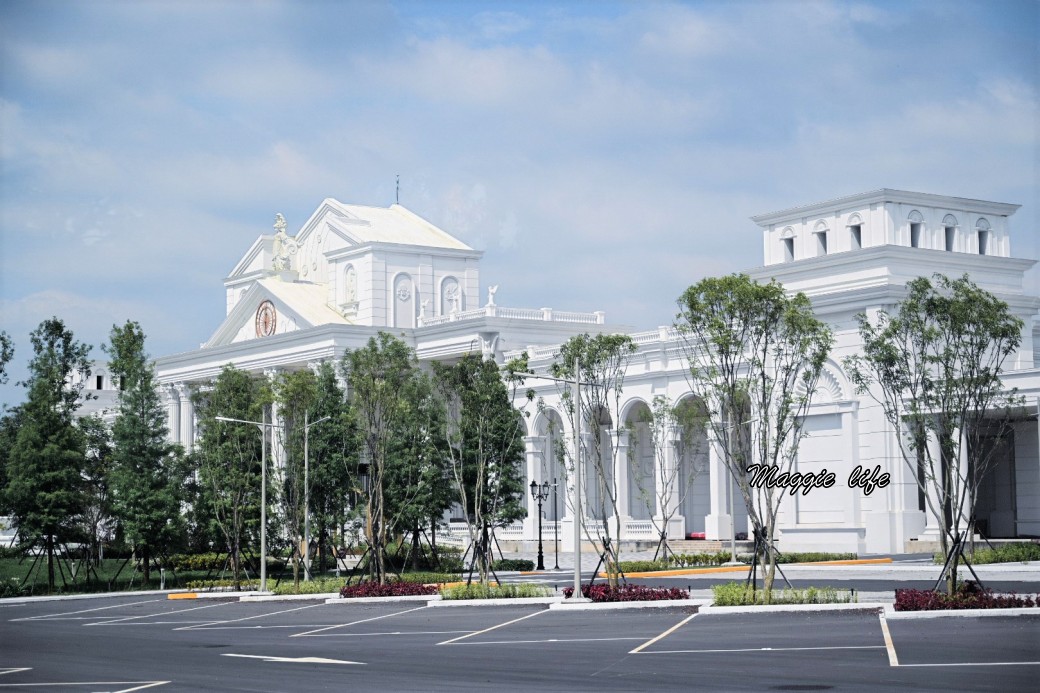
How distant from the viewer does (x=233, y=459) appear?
160 ft

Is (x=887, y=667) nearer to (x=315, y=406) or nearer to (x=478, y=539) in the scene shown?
(x=478, y=539)

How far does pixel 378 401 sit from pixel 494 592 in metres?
8.62

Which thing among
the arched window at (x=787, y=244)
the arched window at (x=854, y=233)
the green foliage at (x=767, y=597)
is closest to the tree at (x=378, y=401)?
the green foliage at (x=767, y=597)

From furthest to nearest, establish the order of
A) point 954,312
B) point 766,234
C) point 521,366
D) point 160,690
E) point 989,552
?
point 766,234, point 989,552, point 521,366, point 954,312, point 160,690

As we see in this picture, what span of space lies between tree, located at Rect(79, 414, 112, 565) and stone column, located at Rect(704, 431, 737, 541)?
941 inches

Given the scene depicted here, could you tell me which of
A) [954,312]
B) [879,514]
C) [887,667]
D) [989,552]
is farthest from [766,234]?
[887,667]

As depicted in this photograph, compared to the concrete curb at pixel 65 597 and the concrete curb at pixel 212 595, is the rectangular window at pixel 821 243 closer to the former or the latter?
the concrete curb at pixel 212 595

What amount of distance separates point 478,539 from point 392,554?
47.8ft

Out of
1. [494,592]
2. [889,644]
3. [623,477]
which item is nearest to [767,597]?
[889,644]

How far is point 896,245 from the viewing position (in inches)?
2178

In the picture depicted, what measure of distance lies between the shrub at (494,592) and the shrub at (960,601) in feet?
34.5

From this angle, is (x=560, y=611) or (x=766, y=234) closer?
(x=560, y=611)

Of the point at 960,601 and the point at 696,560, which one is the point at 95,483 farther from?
the point at 960,601

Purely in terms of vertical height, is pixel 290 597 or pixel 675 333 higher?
pixel 675 333
